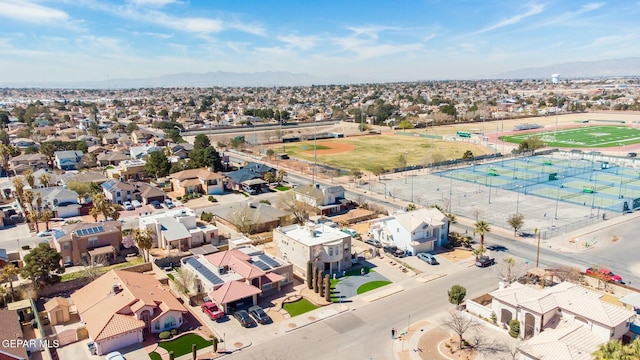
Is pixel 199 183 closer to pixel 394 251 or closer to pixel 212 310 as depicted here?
pixel 394 251

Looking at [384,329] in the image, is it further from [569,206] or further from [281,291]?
[569,206]

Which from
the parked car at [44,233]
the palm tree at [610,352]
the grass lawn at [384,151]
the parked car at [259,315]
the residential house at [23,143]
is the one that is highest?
the residential house at [23,143]

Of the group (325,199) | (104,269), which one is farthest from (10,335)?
(325,199)

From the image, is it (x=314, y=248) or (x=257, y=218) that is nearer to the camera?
(x=314, y=248)

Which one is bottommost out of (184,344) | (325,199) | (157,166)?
(184,344)

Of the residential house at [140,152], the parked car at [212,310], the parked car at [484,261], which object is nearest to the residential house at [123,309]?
the parked car at [212,310]

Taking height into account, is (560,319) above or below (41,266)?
below

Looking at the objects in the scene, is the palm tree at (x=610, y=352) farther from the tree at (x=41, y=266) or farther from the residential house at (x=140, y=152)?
the residential house at (x=140, y=152)
